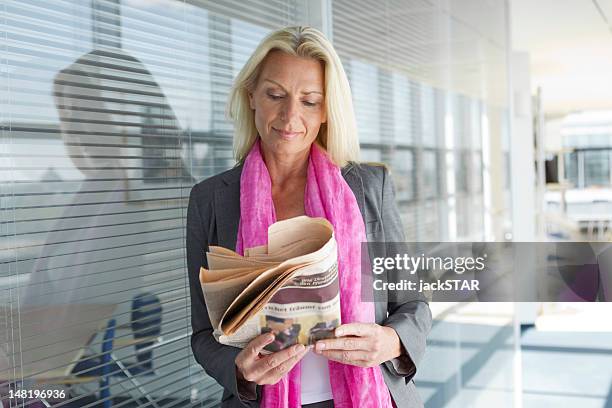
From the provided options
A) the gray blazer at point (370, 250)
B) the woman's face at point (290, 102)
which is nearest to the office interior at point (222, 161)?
the gray blazer at point (370, 250)

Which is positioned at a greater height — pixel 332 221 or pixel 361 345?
pixel 332 221

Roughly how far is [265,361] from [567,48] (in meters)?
2.26

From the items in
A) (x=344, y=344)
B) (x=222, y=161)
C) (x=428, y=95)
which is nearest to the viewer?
(x=344, y=344)

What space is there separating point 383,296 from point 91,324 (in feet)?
1.83

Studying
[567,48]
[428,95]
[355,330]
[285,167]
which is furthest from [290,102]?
[567,48]

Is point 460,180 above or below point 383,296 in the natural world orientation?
above

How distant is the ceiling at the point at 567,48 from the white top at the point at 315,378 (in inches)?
67.6

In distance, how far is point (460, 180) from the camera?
2.97 metres

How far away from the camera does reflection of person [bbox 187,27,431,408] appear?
1.24m

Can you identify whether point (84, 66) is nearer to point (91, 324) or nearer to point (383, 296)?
point (91, 324)

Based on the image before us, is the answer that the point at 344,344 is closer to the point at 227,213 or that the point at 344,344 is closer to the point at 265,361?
→ the point at 265,361

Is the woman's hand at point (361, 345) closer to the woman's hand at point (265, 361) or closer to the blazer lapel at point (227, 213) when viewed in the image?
the woman's hand at point (265, 361)

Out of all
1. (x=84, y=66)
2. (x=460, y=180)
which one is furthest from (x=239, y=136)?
(x=460, y=180)

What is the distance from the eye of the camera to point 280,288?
100cm
